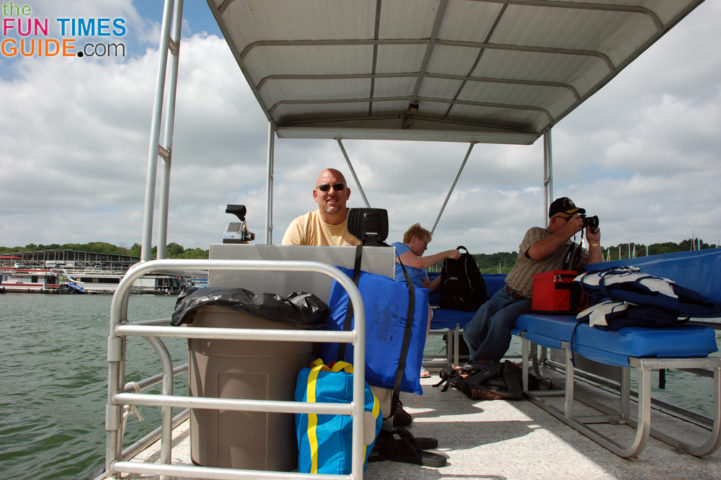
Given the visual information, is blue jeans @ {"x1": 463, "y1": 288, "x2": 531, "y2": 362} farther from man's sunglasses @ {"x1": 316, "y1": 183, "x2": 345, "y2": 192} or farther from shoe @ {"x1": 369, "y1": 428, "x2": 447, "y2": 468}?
man's sunglasses @ {"x1": 316, "y1": 183, "x2": 345, "y2": 192}

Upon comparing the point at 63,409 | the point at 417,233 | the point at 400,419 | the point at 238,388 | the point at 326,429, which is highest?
the point at 417,233

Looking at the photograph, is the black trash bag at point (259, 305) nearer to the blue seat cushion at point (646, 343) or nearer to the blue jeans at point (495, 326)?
the blue seat cushion at point (646, 343)

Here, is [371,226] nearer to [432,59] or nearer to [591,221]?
[591,221]

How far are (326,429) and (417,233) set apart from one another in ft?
10.7

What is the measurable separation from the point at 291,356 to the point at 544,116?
4538mm

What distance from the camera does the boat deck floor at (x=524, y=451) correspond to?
1.95 m

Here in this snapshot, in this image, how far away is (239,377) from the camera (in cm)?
169

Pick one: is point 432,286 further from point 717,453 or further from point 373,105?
point 717,453

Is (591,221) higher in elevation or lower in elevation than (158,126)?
lower

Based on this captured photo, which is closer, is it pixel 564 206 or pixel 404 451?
pixel 404 451

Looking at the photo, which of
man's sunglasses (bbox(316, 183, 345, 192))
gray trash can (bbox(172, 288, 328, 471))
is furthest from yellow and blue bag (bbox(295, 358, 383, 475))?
man's sunglasses (bbox(316, 183, 345, 192))

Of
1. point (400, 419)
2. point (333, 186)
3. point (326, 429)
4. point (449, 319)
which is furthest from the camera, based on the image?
point (449, 319)

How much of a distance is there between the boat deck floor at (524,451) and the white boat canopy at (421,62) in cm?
188

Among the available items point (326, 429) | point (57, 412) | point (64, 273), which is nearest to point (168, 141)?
point (326, 429)
